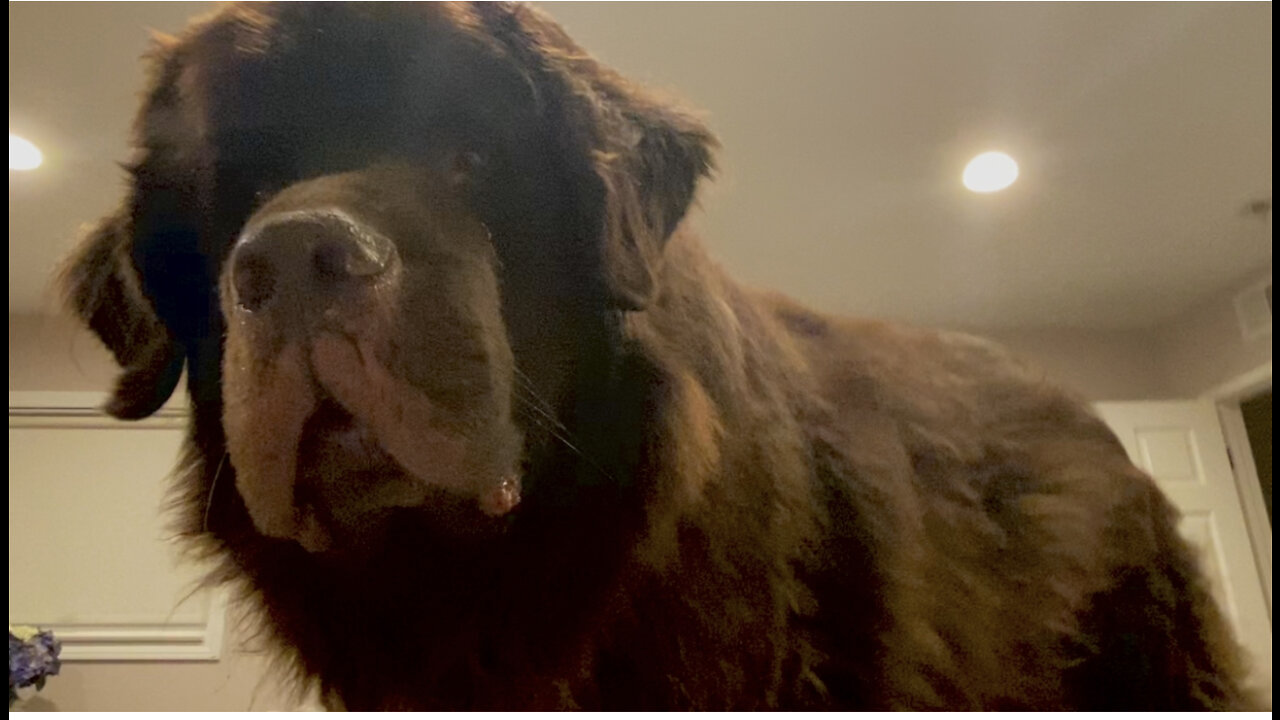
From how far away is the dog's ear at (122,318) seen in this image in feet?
2.49

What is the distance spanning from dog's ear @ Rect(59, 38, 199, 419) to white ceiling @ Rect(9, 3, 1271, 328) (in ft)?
0.18

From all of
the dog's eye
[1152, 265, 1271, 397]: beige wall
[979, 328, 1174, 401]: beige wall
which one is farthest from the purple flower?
[1152, 265, 1271, 397]: beige wall

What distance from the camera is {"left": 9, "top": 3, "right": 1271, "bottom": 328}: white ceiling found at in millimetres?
837

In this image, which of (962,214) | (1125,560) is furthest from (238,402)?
(1125,560)

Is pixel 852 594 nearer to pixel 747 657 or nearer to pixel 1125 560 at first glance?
pixel 747 657

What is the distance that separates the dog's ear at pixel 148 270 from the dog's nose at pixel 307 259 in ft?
0.40

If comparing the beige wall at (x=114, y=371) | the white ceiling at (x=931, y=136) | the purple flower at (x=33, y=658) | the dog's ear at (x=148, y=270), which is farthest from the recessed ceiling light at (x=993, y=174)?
the purple flower at (x=33, y=658)

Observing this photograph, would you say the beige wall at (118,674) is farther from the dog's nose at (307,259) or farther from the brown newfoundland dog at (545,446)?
the dog's nose at (307,259)

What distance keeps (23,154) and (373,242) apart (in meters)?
0.45

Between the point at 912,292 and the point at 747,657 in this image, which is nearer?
the point at 747,657

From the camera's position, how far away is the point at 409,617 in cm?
75

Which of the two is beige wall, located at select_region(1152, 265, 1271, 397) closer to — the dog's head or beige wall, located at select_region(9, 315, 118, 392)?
the dog's head

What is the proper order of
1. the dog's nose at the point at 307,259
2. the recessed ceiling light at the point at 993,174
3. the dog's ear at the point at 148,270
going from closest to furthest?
the dog's nose at the point at 307,259
the dog's ear at the point at 148,270
the recessed ceiling light at the point at 993,174

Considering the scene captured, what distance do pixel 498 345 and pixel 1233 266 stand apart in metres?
0.69
